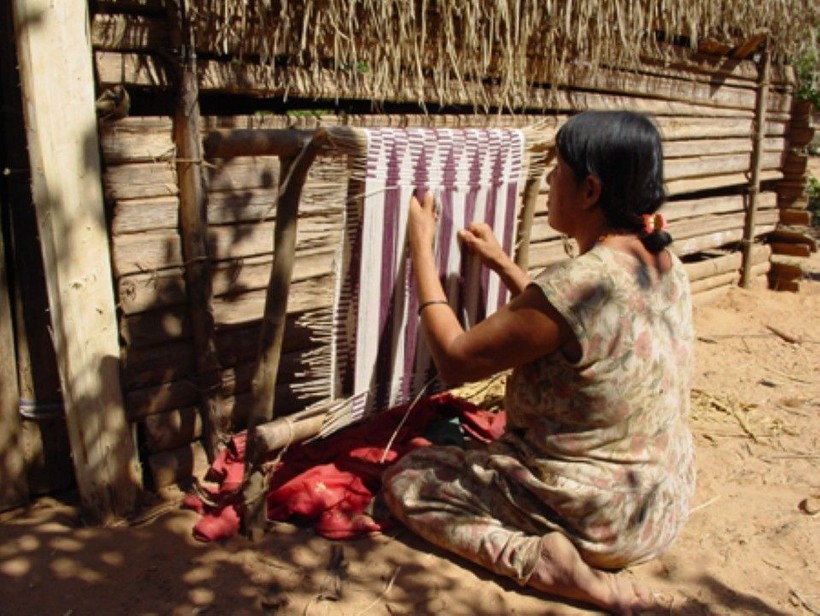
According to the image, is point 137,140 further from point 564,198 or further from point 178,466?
point 564,198

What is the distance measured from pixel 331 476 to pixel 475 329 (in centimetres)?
99

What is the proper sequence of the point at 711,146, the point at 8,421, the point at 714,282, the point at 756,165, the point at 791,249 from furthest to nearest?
the point at 791,249 → the point at 756,165 → the point at 714,282 → the point at 711,146 → the point at 8,421

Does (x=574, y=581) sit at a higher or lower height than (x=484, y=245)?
lower

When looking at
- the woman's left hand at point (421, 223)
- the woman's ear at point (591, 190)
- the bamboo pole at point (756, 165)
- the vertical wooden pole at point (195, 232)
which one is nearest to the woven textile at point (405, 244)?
the woman's left hand at point (421, 223)

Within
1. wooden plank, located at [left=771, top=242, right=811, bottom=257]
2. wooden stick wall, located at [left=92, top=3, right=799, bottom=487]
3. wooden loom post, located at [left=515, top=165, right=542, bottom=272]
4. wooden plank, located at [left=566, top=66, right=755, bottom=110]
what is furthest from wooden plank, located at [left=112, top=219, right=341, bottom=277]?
wooden plank, located at [left=771, top=242, right=811, bottom=257]

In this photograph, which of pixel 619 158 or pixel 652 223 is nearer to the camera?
pixel 619 158

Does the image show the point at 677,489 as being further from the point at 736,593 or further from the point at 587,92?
the point at 587,92

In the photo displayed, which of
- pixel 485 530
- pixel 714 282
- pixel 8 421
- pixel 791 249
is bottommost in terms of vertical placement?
pixel 714 282

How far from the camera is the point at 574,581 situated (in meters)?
2.49

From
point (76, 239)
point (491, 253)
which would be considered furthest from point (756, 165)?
point (76, 239)

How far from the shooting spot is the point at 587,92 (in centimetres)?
495

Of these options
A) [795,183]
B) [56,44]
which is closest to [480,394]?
[56,44]

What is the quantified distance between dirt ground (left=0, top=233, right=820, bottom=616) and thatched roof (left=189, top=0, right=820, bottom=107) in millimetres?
1851

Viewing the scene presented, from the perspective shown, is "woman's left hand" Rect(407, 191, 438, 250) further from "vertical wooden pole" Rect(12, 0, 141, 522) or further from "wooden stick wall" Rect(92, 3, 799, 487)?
"vertical wooden pole" Rect(12, 0, 141, 522)
